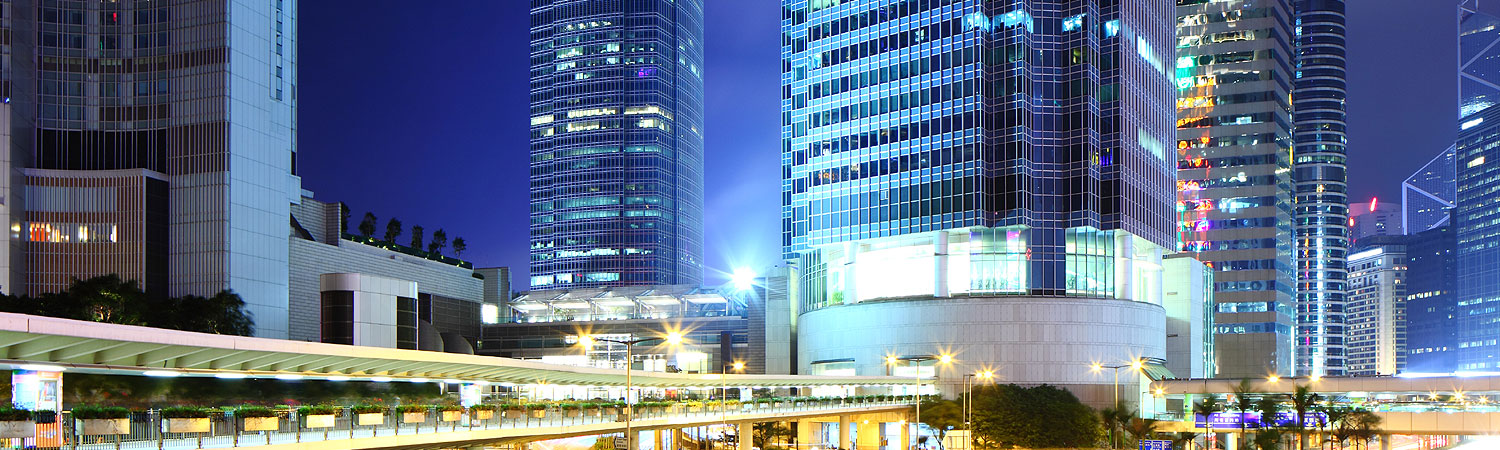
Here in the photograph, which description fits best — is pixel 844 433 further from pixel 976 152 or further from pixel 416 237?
pixel 416 237

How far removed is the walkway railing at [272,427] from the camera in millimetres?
32938

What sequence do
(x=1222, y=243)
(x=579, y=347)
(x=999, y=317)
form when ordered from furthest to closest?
(x=1222, y=243)
(x=579, y=347)
(x=999, y=317)

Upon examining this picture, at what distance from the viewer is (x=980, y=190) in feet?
390

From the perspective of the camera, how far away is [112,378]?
38.3 metres

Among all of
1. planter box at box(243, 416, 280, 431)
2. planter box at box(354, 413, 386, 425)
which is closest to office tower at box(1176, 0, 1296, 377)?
planter box at box(354, 413, 386, 425)

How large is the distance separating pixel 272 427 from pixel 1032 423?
78.0m

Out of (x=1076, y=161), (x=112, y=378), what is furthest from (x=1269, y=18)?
(x=112, y=378)

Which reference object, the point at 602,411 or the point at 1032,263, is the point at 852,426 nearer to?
the point at 1032,263

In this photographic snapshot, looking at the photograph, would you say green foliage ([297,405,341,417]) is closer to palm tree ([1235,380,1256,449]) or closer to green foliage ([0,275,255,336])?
green foliage ([0,275,255,336])

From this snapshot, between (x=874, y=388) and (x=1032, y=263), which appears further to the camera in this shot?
(x=1032, y=263)

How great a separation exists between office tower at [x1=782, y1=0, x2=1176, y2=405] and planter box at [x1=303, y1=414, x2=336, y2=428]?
82573mm

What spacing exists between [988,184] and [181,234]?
241 ft

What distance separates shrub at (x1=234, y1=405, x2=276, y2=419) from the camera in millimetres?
37209

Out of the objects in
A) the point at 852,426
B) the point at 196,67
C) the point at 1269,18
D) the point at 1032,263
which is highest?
the point at 1269,18
